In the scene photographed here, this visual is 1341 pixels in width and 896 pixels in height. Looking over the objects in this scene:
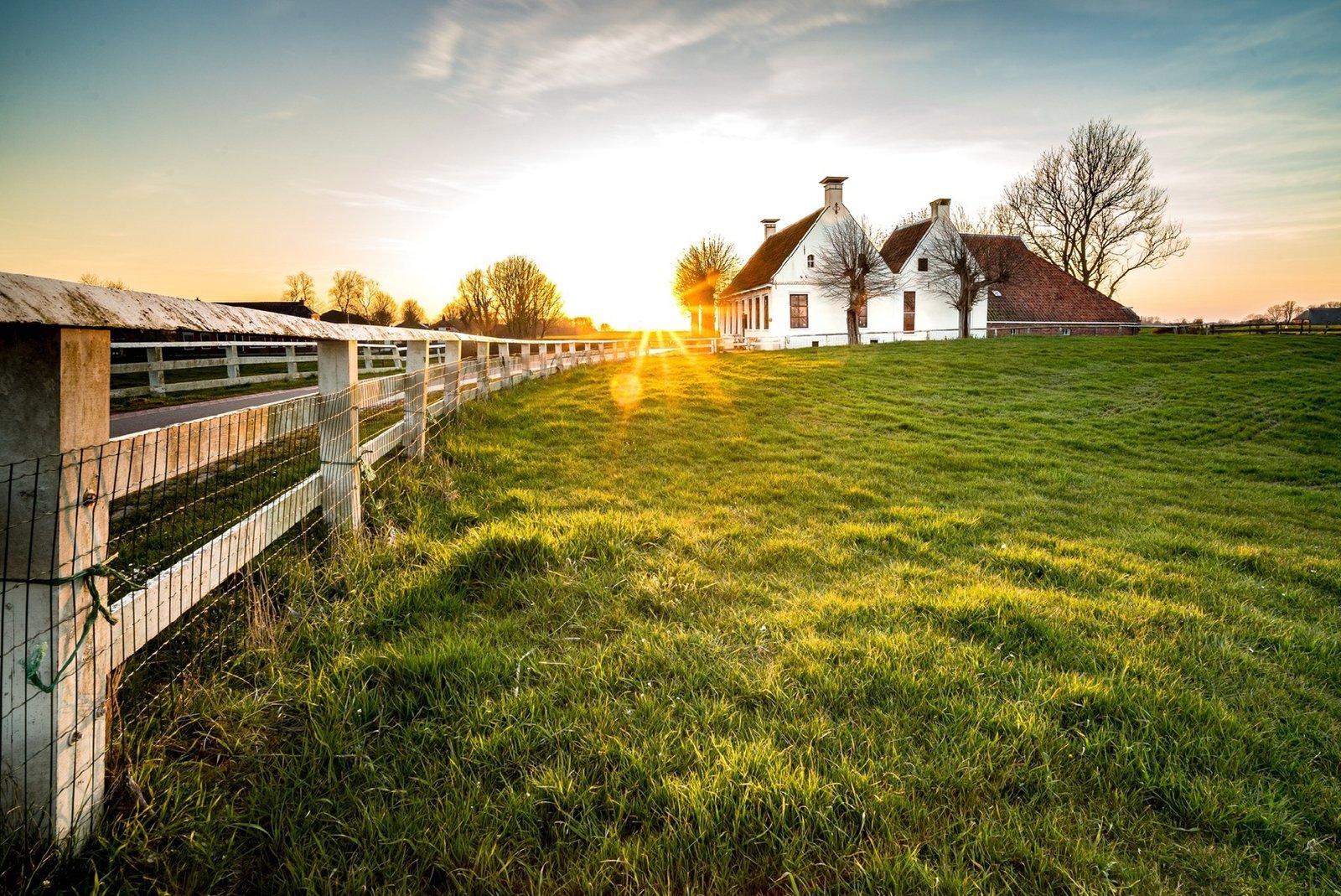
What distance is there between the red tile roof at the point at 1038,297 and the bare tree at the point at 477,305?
147ft

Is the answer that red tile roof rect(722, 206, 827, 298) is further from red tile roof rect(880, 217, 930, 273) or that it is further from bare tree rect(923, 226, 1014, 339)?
bare tree rect(923, 226, 1014, 339)

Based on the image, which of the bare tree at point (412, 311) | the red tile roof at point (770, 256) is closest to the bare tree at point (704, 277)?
the red tile roof at point (770, 256)

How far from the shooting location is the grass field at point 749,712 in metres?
2.04

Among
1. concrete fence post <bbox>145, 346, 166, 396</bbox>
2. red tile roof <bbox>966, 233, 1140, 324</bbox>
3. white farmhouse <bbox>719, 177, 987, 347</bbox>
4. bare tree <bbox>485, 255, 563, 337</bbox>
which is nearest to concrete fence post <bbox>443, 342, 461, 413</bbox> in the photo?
concrete fence post <bbox>145, 346, 166, 396</bbox>

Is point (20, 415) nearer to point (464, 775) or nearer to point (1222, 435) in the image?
point (464, 775)

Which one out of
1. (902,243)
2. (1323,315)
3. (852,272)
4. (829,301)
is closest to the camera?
(852,272)

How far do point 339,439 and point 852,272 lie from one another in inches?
1417

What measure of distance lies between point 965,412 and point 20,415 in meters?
15.5

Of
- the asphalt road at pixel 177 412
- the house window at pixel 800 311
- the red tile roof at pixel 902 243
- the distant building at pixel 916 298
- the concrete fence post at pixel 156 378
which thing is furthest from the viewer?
the red tile roof at pixel 902 243

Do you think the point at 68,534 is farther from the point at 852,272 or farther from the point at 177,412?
the point at 852,272

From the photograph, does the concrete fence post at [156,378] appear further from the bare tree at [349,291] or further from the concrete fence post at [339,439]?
the bare tree at [349,291]

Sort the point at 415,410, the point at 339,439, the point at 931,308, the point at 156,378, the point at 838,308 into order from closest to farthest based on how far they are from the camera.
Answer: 1. the point at 339,439
2. the point at 415,410
3. the point at 156,378
4. the point at 838,308
5. the point at 931,308

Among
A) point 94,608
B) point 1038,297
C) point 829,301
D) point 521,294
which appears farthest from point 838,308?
point 94,608

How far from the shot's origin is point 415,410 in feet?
21.1
